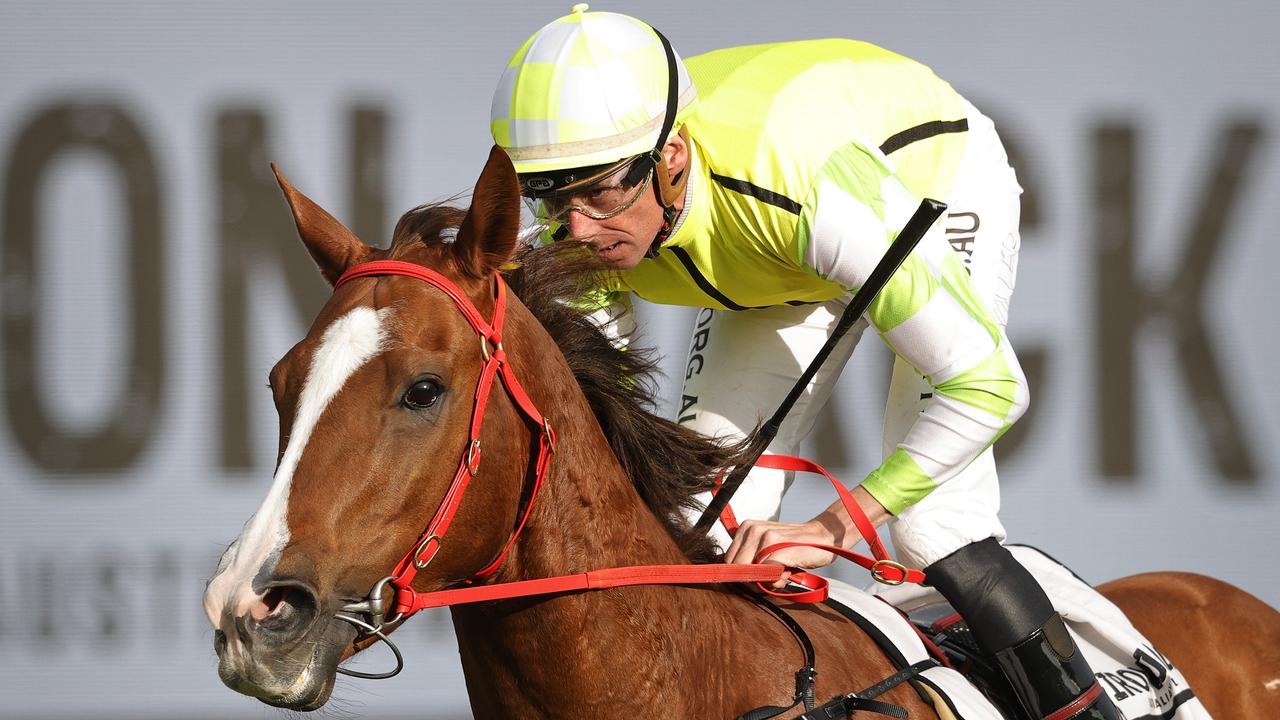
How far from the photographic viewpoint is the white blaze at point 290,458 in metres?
1.31

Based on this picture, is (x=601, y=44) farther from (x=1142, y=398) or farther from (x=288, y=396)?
(x=1142, y=398)

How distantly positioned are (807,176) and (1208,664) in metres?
1.39

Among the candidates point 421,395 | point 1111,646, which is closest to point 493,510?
point 421,395

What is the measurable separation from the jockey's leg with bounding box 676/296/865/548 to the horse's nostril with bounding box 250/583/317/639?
44.5 inches

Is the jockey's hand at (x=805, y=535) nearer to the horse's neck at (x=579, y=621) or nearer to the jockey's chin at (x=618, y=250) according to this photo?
the horse's neck at (x=579, y=621)

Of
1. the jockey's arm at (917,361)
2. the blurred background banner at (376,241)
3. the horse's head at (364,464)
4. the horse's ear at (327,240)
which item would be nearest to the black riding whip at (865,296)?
the jockey's arm at (917,361)

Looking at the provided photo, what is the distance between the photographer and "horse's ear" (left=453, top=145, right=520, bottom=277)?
151 cm

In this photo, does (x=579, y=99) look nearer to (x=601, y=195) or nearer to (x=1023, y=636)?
(x=601, y=195)

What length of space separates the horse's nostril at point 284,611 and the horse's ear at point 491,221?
45 centimetres

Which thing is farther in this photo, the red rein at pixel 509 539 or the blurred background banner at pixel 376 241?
the blurred background banner at pixel 376 241

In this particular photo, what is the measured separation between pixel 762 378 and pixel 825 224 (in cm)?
58

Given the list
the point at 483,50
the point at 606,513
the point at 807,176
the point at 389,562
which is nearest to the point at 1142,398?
the point at 483,50

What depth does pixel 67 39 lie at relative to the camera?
4.95 meters

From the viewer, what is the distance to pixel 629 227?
196cm
